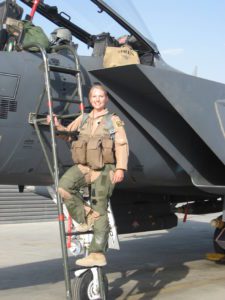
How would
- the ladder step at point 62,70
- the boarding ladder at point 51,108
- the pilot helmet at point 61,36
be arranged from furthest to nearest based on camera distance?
1. the pilot helmet at point 61,36
2. the ladder step at point 62,70
3. the boarding ladder at point 51,108

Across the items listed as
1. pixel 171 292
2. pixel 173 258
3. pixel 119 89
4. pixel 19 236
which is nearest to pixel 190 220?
pixel 19 236

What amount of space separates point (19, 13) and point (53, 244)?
6842 mm

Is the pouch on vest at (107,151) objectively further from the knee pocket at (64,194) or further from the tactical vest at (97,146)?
the knee pocket at (64,194)

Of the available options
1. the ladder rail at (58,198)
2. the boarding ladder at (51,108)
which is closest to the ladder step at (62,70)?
the boarding ladder at (51,108)

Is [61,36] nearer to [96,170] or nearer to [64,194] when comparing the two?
[96,170]

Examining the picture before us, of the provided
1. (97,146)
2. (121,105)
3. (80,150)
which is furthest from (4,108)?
(121,105)

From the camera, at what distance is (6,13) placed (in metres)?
4.99

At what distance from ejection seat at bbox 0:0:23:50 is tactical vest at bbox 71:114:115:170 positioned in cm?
135

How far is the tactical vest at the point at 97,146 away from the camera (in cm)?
441

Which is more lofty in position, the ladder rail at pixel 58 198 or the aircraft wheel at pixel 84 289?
the ladder rail at pixel 58 198

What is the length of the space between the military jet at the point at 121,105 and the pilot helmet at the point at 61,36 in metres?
0.19

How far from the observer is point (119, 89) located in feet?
17.6

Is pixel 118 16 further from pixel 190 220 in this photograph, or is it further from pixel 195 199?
pixel 190 220

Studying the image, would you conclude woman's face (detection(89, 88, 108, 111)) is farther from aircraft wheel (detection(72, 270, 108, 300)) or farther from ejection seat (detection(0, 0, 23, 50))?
aircraft wheel (detection(72, 270, 108, 300))
